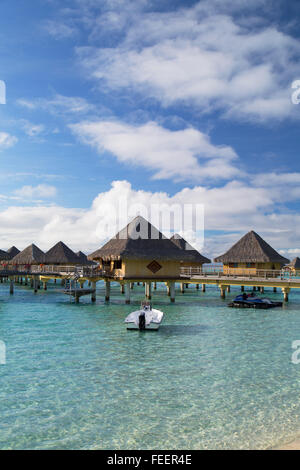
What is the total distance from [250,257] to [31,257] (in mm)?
30840

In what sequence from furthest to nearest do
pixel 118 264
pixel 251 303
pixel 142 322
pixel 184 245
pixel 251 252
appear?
pixel 184 245 < pixel 251 252 < pixel 118 264 < pixel 251 303 < pixel 142 322

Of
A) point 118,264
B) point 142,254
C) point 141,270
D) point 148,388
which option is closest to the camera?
point 148,388

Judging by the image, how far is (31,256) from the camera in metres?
53.1

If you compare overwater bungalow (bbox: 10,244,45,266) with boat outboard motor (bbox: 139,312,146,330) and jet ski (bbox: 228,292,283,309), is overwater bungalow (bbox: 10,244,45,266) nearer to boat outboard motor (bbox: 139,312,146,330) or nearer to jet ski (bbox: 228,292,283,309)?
jet ski (bbox: 228,292,283,309)

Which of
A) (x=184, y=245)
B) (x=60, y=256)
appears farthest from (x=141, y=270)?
(x=60, y=256)

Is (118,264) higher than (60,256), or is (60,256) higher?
(60,256)

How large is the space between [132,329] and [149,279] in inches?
457

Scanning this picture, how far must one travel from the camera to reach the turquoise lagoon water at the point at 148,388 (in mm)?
8531

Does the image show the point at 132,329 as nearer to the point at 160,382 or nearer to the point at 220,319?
the point at 220,319

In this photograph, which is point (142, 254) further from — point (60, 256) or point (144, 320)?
point (60, 256)

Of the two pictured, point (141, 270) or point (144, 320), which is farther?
point (141, 270)
